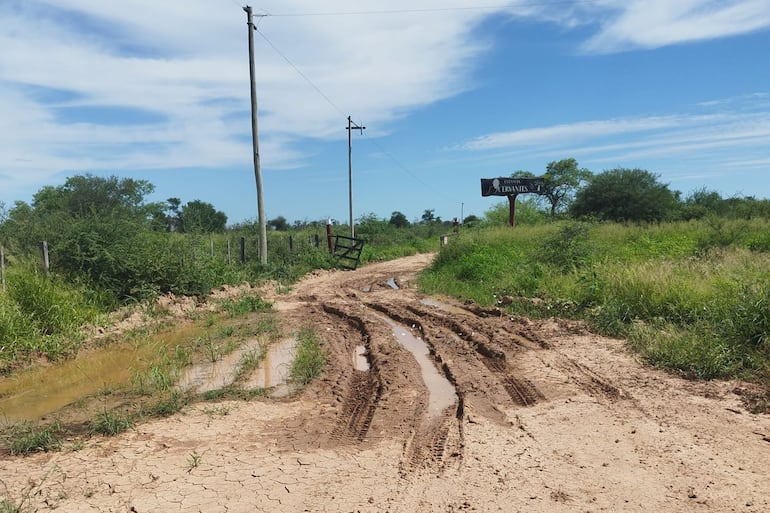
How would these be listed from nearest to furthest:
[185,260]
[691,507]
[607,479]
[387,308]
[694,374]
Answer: [691,507]
[607,479]
[694,374]
[387,308]
[185,260]

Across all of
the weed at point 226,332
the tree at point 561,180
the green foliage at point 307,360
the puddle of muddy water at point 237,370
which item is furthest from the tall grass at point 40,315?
the tree at point 561,180

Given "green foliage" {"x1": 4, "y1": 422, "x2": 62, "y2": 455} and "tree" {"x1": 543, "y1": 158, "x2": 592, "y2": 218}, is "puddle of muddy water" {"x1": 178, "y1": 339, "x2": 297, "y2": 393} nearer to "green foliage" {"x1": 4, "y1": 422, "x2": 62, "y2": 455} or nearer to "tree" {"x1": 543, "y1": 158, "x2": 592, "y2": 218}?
"green foliage" {"x1": 4, "y1": 422, "x2": 62, "y2": 455}

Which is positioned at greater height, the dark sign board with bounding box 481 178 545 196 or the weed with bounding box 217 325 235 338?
the dark sign board with bounding box 481 178 545 196

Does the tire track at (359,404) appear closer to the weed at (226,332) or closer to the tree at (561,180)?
the weed at (226,332)

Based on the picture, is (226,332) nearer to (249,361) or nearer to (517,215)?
(249,361)

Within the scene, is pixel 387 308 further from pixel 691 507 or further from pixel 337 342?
pixel 691 507

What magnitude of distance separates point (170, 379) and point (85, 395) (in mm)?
986

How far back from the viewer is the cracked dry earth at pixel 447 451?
356 centimetres

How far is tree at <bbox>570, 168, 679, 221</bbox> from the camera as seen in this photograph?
28844 millimetres

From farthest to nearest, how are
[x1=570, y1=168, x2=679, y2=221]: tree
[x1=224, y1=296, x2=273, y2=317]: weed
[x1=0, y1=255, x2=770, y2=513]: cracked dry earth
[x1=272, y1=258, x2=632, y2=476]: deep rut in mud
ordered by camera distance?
[x1=570, y1=168, x2=679, y2=221]: tree < [x1=224, y1=296, x2=273, y2=317]: weed < [x1=272, y1=258, x2=632, y2=476]: deep rut in mud < [x1=0, y1=255, x2=770, y2=513]: cracked dry earth

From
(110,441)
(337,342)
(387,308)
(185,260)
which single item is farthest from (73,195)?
(110,441)

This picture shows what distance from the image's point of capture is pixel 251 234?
2367cm

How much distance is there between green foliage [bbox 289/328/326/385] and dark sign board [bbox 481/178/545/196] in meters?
17.9

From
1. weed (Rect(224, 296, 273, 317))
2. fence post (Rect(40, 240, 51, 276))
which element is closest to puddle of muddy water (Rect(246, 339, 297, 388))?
weed (Rect(224, 296, 273, 317))
